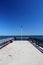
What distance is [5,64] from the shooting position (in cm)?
439

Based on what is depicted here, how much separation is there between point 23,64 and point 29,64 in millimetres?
293

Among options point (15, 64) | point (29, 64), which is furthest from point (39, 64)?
point (15, 64)

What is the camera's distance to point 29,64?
4398 mm

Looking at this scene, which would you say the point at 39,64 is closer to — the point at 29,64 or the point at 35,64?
the point at 35,64

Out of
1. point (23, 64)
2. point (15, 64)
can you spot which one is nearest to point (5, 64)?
point (15, 64)

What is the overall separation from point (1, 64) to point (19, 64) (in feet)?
2.86

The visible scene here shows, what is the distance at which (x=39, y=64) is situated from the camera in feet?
14.3

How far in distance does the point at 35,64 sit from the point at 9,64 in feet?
4.14

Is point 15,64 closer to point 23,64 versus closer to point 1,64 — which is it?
point 23,64

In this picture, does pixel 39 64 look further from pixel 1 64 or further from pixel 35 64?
pixel 1 64

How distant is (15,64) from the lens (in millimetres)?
4410

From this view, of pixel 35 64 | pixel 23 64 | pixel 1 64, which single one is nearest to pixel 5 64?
pixel 1 64

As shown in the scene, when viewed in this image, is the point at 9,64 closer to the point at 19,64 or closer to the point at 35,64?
the point at 19,64

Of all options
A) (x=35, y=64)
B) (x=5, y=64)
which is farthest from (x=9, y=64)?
(x=35, y=64)
